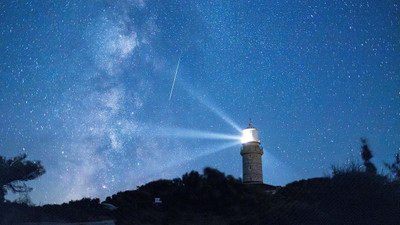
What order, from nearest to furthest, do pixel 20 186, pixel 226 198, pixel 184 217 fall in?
pixel 184 217 → pixel 226 198 → pixel 20 186

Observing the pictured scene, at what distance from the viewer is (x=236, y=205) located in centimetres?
2517

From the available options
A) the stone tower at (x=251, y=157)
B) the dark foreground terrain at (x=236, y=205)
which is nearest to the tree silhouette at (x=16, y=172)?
the dark foreground terrain at (x=236, y=205)

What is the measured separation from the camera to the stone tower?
45688mm

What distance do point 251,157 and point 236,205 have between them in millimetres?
21711

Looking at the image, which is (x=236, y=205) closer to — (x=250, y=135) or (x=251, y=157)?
(x=251, y=157)

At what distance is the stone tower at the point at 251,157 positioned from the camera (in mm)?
45688

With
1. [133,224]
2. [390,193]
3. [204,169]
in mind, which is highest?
[204,169]

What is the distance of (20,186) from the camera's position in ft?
104

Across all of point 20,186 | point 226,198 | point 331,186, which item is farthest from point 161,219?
point 20,186

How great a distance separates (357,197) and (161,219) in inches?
556

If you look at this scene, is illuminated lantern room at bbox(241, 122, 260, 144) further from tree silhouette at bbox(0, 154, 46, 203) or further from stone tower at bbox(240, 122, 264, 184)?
tree silhouette at bbox(0, 154, 46, 203)

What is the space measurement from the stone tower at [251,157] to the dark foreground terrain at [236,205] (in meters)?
16.6

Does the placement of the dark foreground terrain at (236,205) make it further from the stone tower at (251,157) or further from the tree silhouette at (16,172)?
the stone tower at (251,157)

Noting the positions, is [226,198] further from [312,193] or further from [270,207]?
[312,193]
